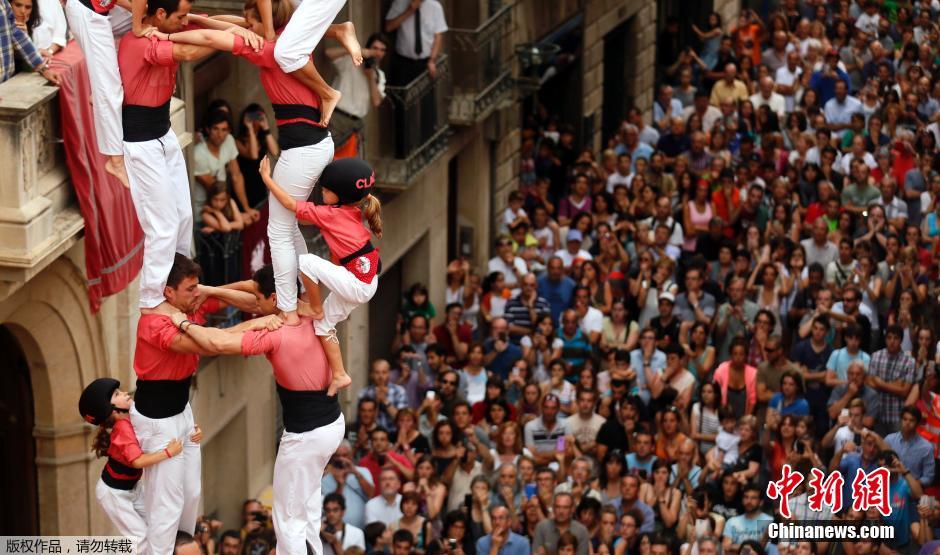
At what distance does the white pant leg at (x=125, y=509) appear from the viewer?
14.6 m

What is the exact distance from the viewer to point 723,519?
20.0m

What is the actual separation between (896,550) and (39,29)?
32.8 ft

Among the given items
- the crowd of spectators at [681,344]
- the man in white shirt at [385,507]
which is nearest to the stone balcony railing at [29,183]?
the crowd of spectators at [681,344]

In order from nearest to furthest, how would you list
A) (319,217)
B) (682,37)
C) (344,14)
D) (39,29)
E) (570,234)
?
(319,217) < (39,29) < (344,14) < (570,234) < (682,37)

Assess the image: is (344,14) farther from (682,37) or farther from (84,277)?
(682,37)

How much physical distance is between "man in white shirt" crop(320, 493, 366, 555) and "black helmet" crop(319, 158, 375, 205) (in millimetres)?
6158

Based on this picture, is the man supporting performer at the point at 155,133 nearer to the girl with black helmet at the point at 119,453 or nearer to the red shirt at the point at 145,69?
the red shirt at the point at 145,69

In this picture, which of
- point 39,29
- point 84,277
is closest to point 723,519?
point 84,277

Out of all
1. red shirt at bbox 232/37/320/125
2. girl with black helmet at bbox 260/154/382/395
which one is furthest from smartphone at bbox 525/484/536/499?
red shirt at bbox 232/37/320/125

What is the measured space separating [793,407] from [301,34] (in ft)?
32.6

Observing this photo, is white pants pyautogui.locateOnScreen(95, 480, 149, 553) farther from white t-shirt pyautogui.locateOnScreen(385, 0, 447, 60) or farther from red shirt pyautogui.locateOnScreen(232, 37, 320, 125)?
white t-shirt pyautogui.locateOnScreen(385, 0, 447, 60)

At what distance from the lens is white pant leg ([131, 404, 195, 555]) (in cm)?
1439

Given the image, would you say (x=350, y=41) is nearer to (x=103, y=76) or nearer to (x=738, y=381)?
(x=103, y=76)

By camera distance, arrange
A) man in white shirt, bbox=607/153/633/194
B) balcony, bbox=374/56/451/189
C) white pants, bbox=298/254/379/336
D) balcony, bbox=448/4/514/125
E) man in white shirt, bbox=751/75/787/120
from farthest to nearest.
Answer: man in white shirt, bbox=751/75/787/120 < man in white shirt, bbox=607/153/633/194 < balcony, bbox=448/4/514/125 < balcony, bbox=374/56/451/189 < white pants, bbox=298/254/379/336
